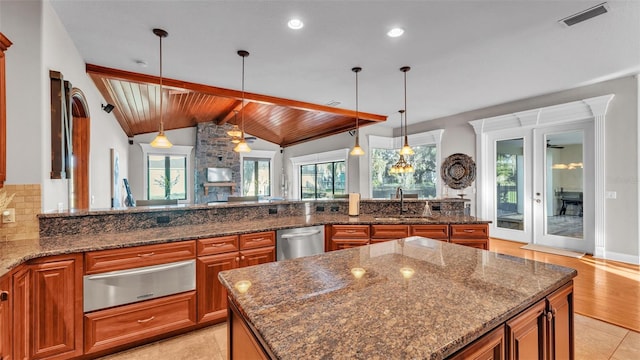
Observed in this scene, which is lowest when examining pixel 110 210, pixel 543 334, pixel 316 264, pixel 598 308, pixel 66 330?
pixel 598 308

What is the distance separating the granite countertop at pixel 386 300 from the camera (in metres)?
0.80

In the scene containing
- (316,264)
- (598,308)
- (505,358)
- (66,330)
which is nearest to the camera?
(505,358)

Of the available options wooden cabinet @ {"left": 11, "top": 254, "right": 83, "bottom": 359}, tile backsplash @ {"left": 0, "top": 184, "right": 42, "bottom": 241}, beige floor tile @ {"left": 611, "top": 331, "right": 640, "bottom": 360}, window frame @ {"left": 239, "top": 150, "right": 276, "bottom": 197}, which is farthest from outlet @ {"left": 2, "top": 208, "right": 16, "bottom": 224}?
window frame @ {"left": 239, "top": 150, "right": 276, "bottom": 197}

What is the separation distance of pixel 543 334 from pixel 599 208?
15.2 feet

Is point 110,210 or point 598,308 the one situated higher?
point 110,210

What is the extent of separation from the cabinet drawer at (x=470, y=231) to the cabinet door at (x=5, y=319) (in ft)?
12.1

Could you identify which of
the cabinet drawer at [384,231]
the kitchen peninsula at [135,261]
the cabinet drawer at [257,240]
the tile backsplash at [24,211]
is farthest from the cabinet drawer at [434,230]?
the tile backsplash at [24,211]

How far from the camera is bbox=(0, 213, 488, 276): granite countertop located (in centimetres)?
181

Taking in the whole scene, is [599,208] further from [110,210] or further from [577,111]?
[110,210]

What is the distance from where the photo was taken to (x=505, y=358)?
1.05 meters

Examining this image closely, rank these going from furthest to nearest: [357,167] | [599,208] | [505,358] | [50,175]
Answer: [357,167]
[599,208]
[50,175]
[505,358]

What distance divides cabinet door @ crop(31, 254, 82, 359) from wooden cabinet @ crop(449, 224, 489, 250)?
349cm

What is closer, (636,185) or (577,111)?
(636,185)

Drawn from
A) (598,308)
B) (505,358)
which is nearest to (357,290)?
(505,358)
